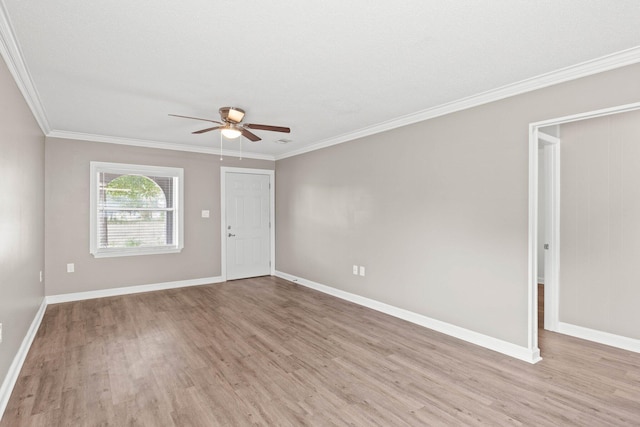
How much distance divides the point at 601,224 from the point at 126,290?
6281 millimetres

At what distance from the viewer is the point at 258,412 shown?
7.17ft

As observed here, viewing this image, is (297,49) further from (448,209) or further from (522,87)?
(448,209)

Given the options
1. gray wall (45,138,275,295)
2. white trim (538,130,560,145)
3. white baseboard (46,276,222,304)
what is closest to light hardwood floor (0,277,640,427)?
white baseboard (46,276,222,304)

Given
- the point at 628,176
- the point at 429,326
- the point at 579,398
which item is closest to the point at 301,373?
the point at 429,326

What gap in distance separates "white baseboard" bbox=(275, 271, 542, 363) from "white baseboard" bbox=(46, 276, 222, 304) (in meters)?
2.22

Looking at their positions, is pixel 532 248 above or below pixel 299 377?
above

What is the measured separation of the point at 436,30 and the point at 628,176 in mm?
2620

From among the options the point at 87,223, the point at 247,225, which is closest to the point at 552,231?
the point at 247,225

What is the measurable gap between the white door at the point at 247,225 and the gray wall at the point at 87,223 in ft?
0.77

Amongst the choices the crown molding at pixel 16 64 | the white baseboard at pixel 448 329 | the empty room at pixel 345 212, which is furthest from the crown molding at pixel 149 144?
the white baseboard at pixel 448 329

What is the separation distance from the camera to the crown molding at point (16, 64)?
2004 millimetres

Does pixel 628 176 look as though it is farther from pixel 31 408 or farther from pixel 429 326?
pixel 31 408

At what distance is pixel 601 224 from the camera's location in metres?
3.38

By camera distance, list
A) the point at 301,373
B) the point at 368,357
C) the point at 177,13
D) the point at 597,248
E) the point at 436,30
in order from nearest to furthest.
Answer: the point at 177,13, the point at 436,30, the point at 301,373, the point at 368,357, the point at 597,248
